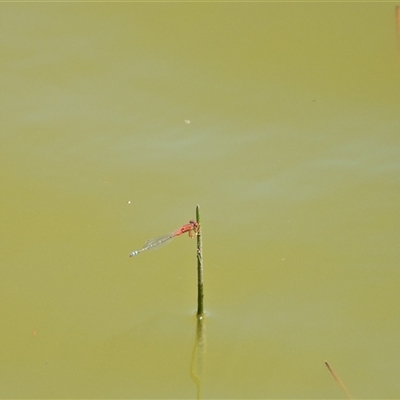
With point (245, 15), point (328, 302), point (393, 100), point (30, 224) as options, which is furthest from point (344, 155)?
point (30, 224)

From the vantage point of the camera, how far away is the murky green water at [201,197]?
1866 millimetres

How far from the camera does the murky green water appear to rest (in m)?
1.87

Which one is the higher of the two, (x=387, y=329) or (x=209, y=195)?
(x=209, y=195)

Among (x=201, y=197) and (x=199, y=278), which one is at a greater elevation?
(x=201, y=197)

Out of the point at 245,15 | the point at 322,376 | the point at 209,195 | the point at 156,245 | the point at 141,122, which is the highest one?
the point at 245,15

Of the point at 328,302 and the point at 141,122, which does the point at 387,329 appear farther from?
the point at 141,122

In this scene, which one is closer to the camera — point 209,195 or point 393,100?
point 209,195

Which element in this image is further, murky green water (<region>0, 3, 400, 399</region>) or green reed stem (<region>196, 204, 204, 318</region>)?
murky green water (<region>0, 3, 400, 399</region>)

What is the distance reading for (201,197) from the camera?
2.26 meters

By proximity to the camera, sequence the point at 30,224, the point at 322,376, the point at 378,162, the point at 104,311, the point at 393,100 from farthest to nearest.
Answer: the point at 393,100
the point at 378,162
the point at 30,224
the point at 104,311
the point at 322,376

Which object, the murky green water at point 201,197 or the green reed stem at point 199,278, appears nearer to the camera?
the green reed stem at point 199,278

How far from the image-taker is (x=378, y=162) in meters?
2.38

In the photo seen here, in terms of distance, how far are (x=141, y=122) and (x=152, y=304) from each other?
2.52 feet

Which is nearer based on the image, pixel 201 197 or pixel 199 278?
pixel 199 278
